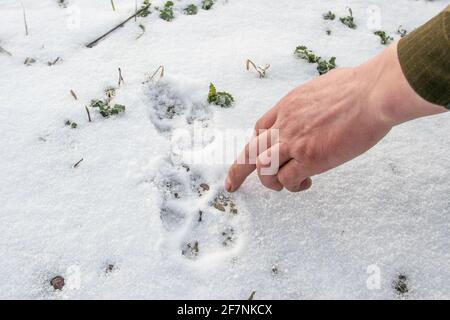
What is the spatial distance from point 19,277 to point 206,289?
0.82 metres

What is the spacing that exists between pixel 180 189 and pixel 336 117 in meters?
0.91

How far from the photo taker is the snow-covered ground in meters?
2.03

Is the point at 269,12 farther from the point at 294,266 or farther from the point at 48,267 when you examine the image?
the point at 48,267

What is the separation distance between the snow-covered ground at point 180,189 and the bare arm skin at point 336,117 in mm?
290

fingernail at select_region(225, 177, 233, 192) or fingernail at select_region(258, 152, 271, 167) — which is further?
fingernail at select_region(225, 177, 233, 192)

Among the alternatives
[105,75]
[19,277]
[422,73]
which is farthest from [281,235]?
[105,75]

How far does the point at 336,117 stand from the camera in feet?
5.99

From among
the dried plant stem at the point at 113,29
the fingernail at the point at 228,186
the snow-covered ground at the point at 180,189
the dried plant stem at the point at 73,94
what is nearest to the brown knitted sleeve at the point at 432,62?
the snow-covered ground at the point at 180,189

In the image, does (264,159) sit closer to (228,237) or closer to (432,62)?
(228,237)

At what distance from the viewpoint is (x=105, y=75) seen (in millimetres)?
2760

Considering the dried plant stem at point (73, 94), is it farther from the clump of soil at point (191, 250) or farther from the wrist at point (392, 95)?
the wrist at point (392, 95)

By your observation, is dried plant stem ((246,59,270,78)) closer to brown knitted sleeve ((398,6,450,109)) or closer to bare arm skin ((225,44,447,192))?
bare arm skin ((225,44,447,192))

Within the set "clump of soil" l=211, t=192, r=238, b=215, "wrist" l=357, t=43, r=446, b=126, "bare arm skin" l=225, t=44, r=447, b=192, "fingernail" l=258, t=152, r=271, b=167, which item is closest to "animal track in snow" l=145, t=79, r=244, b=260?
"clump of soil" l=211, t=192, r=238, b=215

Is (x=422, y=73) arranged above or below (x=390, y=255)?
above
